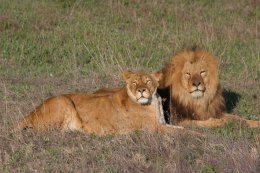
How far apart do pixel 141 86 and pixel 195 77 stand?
983mm

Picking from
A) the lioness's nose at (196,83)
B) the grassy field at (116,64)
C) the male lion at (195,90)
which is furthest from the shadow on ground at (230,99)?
the lioness's nose at (196,83)

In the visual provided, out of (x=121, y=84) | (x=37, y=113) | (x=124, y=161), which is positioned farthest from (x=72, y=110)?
(x=121, y=84)

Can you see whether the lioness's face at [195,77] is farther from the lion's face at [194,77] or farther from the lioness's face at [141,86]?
the lioness's face at [141,86]

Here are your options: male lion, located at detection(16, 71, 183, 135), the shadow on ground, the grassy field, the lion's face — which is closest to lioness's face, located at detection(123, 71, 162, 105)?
male lion, located at detection(16, 71, 183, 135)

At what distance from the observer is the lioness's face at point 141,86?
7660mm

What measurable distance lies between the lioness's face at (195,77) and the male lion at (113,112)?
0.61m

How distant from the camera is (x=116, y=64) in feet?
38.7

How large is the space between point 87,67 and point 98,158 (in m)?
5.59

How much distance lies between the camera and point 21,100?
948 cm

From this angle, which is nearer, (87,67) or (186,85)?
(186,85)

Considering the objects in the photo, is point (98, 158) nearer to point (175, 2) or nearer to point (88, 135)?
point (88, 135)

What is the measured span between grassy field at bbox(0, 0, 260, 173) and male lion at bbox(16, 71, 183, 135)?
0.98 feet

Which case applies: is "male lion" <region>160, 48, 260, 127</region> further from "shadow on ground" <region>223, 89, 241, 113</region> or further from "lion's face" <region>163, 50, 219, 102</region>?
"shadow on ground" <region>223, 89, 241, 113</region>

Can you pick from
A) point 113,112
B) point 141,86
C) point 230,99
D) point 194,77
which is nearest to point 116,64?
point 230,99
